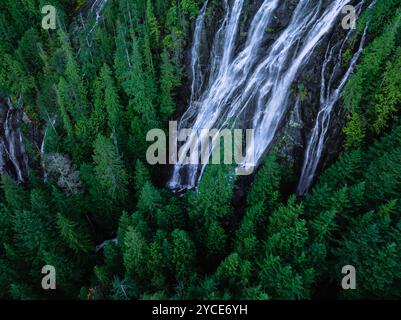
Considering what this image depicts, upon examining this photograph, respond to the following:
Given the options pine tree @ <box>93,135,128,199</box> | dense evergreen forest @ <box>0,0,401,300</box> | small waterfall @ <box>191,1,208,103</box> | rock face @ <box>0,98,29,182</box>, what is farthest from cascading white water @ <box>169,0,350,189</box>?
rock face @ <box>0,98,29,182</box>

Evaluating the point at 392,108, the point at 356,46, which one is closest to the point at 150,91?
the point at 356,46

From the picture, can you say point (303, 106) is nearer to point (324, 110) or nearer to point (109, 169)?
point (324, 110)

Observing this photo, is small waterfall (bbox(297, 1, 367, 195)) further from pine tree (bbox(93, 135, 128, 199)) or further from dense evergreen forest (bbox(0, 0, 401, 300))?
pine tree (bbox(93, 135, 128, 199))

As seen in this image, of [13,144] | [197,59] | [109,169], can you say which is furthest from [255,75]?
[13,144]

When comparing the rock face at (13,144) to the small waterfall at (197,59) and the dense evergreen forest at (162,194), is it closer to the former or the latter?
the dense evergreen forest at (162,194)

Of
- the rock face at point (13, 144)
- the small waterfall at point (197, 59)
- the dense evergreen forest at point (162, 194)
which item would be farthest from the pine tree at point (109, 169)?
the rock face at point (13, 144)
